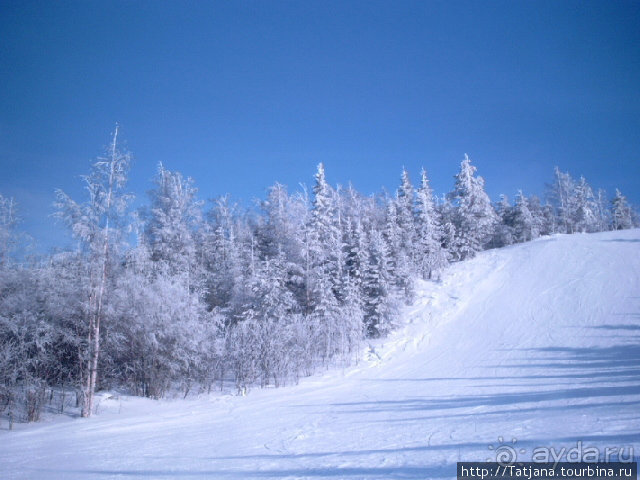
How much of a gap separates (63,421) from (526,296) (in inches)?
1389

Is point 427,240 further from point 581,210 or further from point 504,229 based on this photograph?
point 581,210

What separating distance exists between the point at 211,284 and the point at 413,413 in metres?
25.9

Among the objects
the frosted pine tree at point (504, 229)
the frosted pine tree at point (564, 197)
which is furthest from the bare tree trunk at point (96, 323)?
the frosted pine tree at point (564, 197)

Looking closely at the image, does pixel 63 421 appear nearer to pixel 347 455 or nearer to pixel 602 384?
pixel 347 455

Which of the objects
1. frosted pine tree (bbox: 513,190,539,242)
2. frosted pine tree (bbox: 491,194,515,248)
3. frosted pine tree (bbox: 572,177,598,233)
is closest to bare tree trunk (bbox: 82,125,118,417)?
frosted pine tree (bbox: 491,194,515,248)

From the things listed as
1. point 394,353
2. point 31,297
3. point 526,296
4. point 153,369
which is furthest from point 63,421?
point 526,296

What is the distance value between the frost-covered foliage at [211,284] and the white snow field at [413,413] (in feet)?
7.08

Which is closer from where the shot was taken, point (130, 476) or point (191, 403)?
point (130, 476)

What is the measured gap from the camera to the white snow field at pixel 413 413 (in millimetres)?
7258

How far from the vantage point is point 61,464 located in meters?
8.29

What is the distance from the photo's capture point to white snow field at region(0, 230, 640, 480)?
286 inches

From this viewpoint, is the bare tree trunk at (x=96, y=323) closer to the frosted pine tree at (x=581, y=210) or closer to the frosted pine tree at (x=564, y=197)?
the frosted pine tree at (x=564, y=197)

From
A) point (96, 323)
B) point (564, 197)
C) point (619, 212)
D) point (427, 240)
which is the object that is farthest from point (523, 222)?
point (96, 323)

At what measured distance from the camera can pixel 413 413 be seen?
1161 cm
